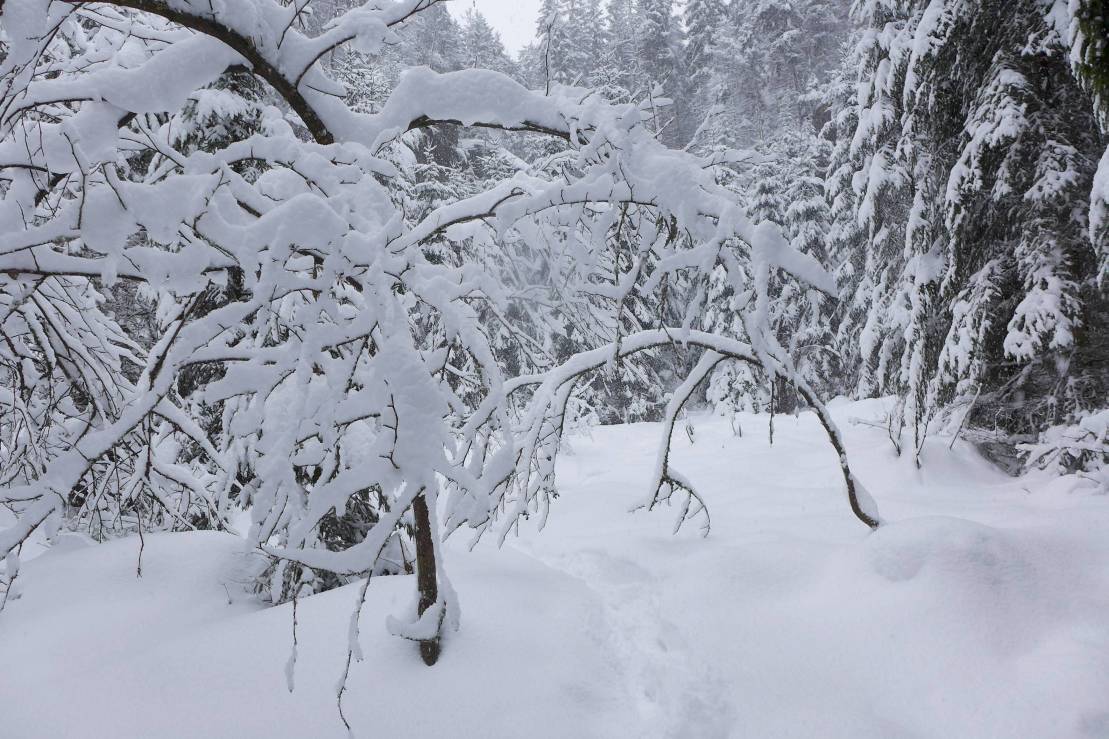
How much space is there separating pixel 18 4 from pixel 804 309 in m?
20.3

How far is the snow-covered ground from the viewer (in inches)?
114

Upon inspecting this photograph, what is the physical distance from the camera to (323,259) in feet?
8.03

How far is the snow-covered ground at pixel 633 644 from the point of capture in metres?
2.89

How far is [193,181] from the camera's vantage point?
2.17 meters

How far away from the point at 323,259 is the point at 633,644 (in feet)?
10.7

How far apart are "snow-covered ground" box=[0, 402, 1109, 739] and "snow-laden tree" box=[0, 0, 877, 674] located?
54cm

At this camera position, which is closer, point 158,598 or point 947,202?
point 158,598

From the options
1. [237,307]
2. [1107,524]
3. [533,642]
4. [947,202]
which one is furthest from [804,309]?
[237,307]

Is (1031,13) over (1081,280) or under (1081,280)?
over

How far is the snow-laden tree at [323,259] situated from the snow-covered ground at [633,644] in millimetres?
537

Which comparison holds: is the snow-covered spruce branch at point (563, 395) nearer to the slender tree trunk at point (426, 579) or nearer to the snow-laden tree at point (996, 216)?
the slender tree trunk at point (426, 579)

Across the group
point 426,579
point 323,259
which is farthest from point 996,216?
point 323,259

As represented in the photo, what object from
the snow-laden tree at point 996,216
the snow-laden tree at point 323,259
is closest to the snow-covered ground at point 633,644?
the snow-laden tree at point 323,259

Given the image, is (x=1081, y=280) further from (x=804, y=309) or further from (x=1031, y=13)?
(x=804, y=309)
